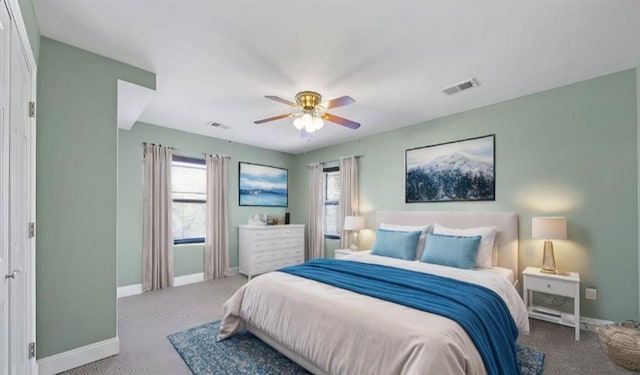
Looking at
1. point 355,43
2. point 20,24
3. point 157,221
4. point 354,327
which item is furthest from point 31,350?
point 355,43

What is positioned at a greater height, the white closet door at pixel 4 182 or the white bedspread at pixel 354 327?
the white closet door at pixel 4 182

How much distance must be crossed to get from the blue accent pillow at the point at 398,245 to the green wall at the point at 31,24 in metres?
3.82

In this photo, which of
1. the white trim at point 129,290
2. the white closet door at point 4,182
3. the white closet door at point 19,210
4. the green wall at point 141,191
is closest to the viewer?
the white closet door at point 4,182

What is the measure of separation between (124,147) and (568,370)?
553 cm

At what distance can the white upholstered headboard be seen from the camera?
344cm

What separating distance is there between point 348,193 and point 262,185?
1822 millimetres

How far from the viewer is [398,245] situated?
383cm

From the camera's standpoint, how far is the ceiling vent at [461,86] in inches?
120

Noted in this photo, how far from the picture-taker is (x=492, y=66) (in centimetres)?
274

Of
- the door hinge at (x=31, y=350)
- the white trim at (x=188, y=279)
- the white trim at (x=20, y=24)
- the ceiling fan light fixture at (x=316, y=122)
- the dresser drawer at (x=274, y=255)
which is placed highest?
the white trim at (x=20, y=24)

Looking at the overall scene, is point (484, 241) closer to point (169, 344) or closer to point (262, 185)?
point (169, 344)

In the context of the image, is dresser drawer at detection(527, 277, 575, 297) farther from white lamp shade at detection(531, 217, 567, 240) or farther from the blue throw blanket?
the blue throw blanket

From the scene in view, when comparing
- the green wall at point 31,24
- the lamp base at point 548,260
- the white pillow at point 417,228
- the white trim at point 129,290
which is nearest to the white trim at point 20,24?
the green wall at point 31,24

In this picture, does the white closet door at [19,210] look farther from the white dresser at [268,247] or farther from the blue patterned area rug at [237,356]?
the white dresser at [268,247]
